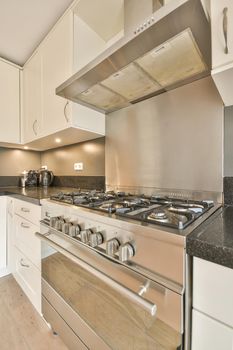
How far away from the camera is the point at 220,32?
590 millimetres

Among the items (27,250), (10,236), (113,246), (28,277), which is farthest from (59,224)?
(10,236)

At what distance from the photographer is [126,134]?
1341 mm

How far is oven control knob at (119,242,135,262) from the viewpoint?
0.56 m

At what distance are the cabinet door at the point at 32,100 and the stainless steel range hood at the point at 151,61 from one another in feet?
1.85

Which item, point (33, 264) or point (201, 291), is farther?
point (33, 264)

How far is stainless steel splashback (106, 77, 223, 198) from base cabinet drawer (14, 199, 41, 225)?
58 cm

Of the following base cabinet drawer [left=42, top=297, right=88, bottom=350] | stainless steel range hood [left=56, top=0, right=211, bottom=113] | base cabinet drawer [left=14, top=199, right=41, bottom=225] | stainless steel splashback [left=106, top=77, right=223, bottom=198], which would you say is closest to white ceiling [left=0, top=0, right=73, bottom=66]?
stainless steel range hood [left=56, top=0, right=211, bottom=113]

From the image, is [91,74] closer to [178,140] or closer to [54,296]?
[178,140]

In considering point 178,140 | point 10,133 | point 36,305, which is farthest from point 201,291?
point 10,133

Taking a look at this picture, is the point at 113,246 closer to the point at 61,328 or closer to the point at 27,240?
the point at 61,328

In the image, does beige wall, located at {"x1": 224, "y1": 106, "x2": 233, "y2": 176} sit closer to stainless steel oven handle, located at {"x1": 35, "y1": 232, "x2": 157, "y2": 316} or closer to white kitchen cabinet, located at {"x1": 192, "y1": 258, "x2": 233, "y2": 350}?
white kitchen cabinet, located at {"x1": 192, "y1": 258, "x2": 233, "y2": 350}

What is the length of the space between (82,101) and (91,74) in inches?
13.2

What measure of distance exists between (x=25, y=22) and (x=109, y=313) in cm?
196

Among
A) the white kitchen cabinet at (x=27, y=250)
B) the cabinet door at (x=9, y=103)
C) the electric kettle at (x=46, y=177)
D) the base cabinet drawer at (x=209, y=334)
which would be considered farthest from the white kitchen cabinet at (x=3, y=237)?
the base cabinet drawer at (x=209, y=334)
